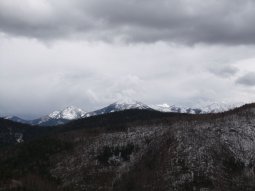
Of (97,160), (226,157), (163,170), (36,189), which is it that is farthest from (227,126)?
(36,189)

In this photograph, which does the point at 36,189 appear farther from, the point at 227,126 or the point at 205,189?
the point at 227,126

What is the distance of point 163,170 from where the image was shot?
11656 centimetres

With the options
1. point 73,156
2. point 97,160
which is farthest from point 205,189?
point 73,156

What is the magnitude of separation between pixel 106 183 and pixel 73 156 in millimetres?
24164

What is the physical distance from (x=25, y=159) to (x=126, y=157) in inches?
1326

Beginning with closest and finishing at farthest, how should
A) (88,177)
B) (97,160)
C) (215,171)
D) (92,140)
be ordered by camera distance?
1. (215,171)
2. (88,177)
3. (97,160)
4. (92,140)

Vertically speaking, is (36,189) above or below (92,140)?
below

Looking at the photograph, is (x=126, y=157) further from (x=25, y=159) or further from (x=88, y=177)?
Result: (x=25, y=159)

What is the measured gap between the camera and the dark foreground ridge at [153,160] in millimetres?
112438

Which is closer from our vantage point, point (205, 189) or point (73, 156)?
point (205, 189)

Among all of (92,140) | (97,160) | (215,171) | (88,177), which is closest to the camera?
(215,171)

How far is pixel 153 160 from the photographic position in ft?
405

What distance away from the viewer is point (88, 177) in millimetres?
124375

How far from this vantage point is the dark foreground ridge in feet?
369
